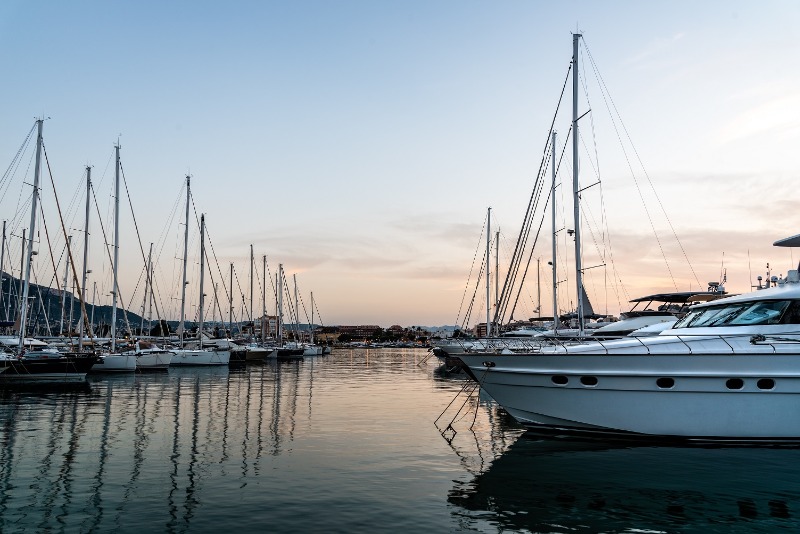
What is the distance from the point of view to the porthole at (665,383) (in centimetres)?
1462

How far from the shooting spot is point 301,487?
11578 millimetres

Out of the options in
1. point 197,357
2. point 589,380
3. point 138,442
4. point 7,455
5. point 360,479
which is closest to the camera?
point 360,479

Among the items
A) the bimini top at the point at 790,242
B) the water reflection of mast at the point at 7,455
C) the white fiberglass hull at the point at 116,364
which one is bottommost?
the water reflection of mast at the point at 7,455

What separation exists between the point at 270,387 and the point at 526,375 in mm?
20929

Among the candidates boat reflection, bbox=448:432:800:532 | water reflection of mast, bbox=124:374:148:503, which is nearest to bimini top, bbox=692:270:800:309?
boat reflection, bbox=448:432:800:532

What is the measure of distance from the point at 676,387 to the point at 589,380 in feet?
6.24

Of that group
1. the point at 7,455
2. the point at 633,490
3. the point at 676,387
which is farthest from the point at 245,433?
the point at 676,387

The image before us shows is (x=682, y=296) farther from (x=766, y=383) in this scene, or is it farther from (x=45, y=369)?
(x=45, y=369)

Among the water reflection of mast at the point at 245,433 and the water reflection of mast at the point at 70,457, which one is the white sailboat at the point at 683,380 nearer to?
the water reflection of mast at the point at 245,433

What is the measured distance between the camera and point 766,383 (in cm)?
1425

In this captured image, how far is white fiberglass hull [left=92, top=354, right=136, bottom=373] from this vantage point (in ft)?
139

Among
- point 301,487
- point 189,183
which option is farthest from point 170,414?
point 189,183

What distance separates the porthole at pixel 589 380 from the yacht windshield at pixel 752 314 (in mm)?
3696

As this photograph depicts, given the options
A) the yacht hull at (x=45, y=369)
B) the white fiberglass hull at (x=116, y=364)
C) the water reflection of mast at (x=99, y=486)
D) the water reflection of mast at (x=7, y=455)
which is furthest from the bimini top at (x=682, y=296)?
the white fiberglass hull at (x=116, y=364)
